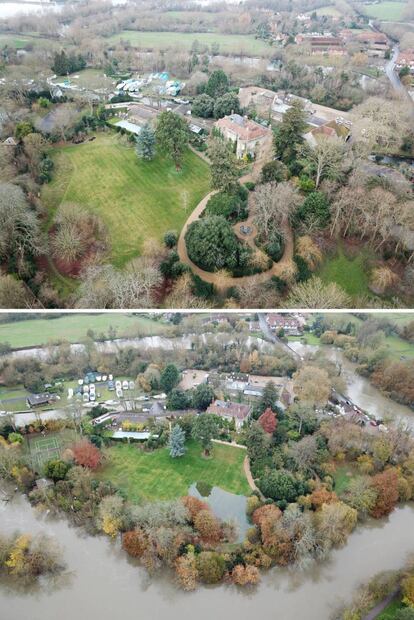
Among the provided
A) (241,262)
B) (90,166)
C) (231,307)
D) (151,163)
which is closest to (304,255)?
(241,262)

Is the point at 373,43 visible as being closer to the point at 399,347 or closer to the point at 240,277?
the point at 240,277

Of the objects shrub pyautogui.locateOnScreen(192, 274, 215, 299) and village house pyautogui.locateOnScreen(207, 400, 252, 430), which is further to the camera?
shrub pyautogui.locateOnScreen(192, 274, 215, 299)

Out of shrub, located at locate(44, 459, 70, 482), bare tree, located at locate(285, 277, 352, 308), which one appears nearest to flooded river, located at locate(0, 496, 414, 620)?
shrub, located at locate(44, 459, 70, 482)

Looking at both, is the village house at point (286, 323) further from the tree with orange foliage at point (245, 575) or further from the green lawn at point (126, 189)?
the tree with orange foliage at point (245, 575)

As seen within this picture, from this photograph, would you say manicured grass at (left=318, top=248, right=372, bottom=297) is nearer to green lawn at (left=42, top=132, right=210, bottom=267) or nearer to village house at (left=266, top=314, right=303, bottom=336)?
village house at (left=266, top=314, right=303, bottom=336)

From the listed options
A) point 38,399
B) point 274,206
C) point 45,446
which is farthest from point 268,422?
point 274,206

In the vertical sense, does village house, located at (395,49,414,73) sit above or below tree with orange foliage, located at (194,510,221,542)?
above

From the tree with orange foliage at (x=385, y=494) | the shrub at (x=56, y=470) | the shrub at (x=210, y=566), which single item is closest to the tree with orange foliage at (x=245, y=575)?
the shrub at (x=210, y=566)

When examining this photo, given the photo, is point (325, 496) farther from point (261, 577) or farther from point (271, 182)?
point (271, 182)
